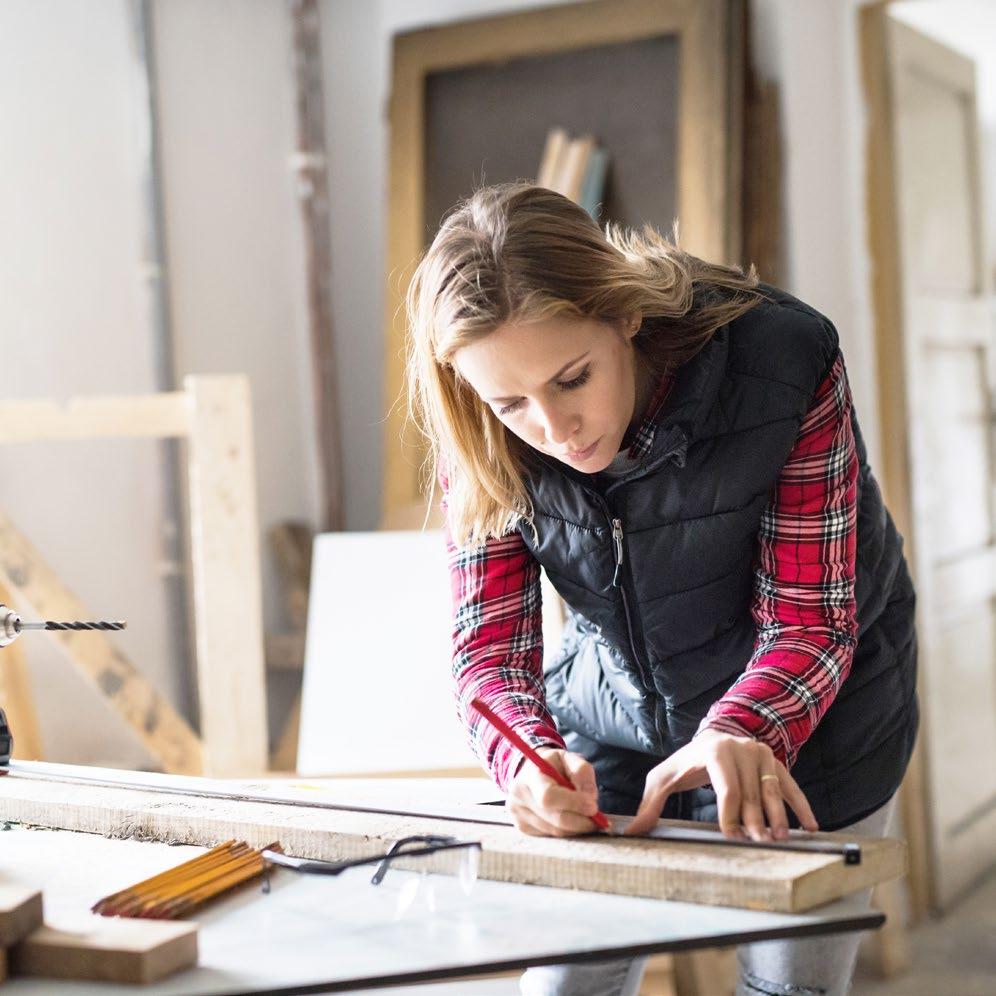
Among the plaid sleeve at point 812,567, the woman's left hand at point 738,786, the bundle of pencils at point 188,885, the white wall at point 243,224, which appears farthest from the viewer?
the white wall at point 243,224

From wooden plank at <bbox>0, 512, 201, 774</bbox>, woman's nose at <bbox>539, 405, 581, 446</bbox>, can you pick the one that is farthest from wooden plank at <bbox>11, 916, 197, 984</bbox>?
wooden plank at <bbox>0, 512, 201, 774</bbox>

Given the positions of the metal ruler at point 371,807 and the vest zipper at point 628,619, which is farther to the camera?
the vest zipper at point 628,619

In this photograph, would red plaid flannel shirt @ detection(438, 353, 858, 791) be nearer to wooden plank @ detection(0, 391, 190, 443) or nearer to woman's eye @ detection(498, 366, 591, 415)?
woman's eye @ detection(498, 366, 591, 415)

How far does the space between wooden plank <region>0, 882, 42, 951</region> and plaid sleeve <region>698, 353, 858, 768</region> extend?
681 millimetres

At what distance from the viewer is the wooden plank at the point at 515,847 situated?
1.16 metres

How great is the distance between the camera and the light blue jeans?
1440 millimetres

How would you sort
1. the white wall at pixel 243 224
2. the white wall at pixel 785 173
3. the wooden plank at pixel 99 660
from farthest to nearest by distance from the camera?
the white wall at pixel 243 224, the white wall at pixel 785 173, the wooden plank at pixel 99 660

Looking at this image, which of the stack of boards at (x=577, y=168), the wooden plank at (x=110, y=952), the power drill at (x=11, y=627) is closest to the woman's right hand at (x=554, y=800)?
the wooden plank at (x=110, y=952)

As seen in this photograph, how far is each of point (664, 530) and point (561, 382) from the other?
21 centimetres

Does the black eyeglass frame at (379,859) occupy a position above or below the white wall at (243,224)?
below

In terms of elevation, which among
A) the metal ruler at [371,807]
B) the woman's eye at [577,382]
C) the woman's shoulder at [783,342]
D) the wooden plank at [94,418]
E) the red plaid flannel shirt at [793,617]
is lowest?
the metal ruler at [371,807]

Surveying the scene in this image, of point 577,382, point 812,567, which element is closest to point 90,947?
point 577,382

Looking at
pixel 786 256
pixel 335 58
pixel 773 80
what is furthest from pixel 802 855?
pixel 335 58

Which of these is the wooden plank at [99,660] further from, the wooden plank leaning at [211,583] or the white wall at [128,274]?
the white wall at [128,274]
